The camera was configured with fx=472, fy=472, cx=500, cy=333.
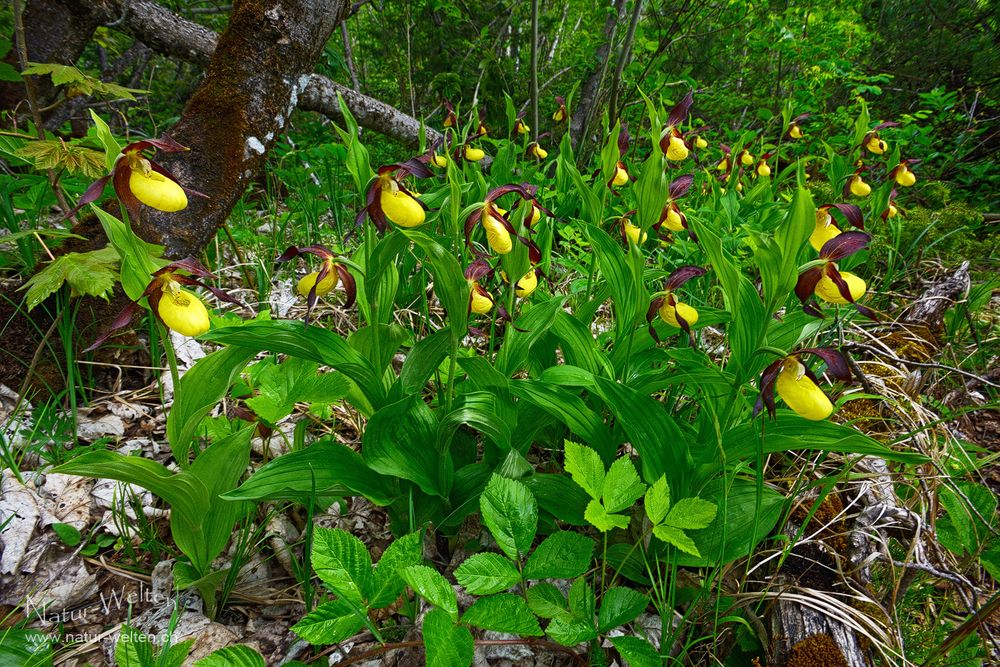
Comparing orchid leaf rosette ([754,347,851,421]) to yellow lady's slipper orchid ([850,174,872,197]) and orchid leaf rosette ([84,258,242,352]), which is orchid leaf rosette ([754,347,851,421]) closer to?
orchid leaf rosette ([84,258,242,352])

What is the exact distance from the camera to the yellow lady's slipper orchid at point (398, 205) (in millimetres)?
1270

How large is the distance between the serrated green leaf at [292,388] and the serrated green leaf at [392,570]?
1.60 feet

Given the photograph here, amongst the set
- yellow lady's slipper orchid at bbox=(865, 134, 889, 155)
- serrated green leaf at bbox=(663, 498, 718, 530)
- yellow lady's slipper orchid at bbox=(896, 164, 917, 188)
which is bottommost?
serrated green leaf at bbox=(663, 498, 718, 530)

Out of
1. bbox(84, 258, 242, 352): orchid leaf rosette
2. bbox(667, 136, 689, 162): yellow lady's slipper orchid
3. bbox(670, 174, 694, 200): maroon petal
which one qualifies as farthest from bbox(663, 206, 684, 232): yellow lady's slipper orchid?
bbox(84, 258, 242, 352): orchid leaf rosette

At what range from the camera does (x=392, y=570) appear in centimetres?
88

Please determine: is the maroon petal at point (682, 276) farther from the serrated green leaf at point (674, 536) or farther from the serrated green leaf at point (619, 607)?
the serrated green leaf at point (619, 607)

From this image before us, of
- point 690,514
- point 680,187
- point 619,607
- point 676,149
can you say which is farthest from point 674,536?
point 676,149

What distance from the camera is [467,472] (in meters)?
1.36

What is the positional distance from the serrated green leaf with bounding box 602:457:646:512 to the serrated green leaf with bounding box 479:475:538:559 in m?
0.16

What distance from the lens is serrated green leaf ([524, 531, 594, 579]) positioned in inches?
37.0

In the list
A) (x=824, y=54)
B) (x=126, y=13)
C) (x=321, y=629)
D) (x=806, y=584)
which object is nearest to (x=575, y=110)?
(x=824, y=54)

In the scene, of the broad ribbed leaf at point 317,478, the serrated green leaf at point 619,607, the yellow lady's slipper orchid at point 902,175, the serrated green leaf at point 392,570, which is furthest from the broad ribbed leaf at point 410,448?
the yellow lady's slipper orchid at point 902,175

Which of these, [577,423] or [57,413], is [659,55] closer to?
[577,423]

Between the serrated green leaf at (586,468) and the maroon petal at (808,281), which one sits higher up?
the maroon petal at (808,281)
